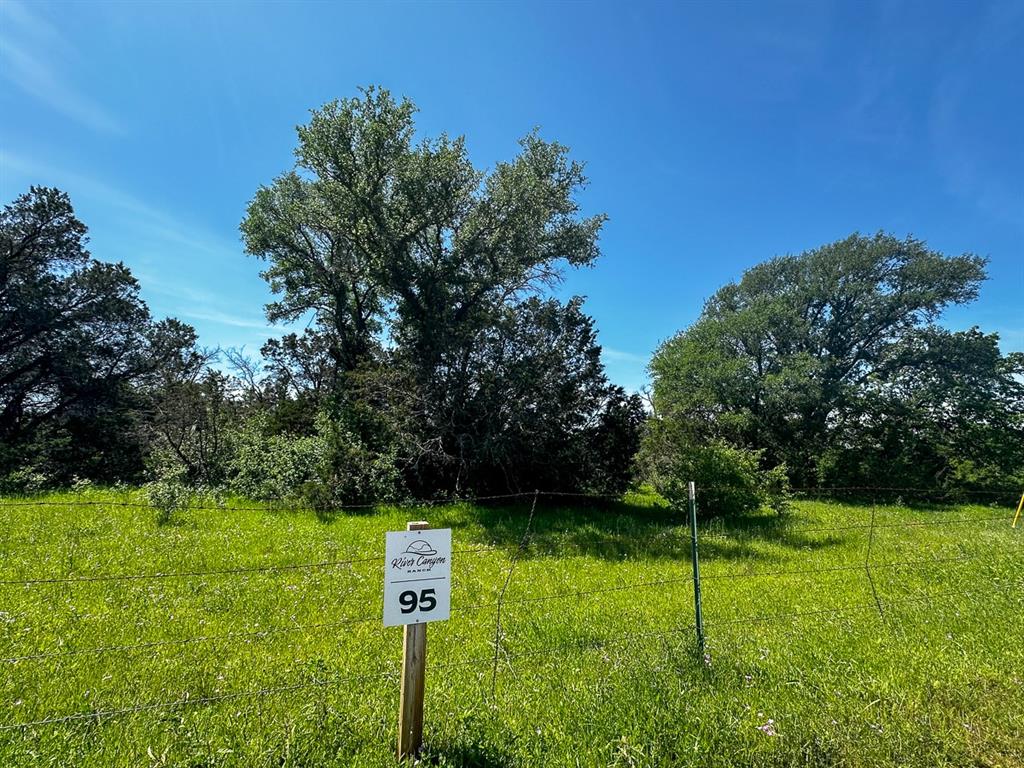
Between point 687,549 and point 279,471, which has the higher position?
point 279,471

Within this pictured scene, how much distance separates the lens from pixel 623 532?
1105 cm

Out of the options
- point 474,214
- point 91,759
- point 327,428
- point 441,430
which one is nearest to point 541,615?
point 91,759

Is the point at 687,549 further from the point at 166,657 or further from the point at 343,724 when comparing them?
the point at 166,657

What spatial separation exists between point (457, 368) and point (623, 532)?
6.44 metres

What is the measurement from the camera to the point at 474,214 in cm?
1447

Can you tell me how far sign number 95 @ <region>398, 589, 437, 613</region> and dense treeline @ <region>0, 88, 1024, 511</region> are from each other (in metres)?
9.68

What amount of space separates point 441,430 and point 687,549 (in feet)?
23.2

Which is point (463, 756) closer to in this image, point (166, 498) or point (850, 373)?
point (166, 498)

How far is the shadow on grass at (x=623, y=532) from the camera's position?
9109 mm

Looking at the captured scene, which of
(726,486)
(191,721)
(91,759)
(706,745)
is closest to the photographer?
(91,759)

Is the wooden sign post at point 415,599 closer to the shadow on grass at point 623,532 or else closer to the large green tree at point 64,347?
the shadow on grass at point 623,532

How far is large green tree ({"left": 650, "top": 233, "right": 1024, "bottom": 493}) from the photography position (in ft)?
71.7

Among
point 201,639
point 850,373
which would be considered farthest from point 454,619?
point 850,373

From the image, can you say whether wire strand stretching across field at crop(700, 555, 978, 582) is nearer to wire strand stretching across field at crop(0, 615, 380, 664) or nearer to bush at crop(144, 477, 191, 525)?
wire strand stretching across field at crop(0, 615, 380, 664)
